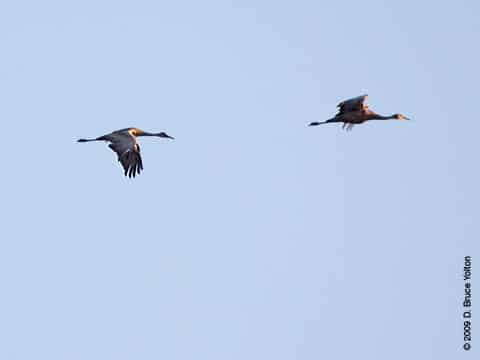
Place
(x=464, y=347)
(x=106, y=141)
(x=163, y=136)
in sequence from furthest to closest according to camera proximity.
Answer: (x=163, y=136), (x=106, y=141), (x=464, y=347)

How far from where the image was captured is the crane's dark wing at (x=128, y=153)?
1516 inches

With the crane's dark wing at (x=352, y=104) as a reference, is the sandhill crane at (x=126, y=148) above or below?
below

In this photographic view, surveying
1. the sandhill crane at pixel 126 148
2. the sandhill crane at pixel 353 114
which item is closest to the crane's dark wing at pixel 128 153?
the sandhill crane at pixel 126 148

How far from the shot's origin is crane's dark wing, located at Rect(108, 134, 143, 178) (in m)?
38.5

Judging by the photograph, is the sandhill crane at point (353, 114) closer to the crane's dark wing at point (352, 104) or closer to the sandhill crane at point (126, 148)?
the crane's dark wing at point (352, 104)

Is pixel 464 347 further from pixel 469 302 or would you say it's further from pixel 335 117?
pixel 335 117

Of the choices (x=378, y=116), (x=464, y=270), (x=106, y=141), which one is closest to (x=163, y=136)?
(x=106, y=141)

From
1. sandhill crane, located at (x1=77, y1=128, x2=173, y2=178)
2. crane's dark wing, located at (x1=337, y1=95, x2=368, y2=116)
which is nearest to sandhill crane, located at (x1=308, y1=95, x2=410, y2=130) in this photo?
crane's dark wing, located at (x1=337, y1=95, x2=368, y2=116)

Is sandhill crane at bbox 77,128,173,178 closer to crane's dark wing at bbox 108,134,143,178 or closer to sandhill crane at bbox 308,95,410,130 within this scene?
crane's dark wing at bbox 108,134,143,178

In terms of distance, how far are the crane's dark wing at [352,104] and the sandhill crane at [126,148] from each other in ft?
19.8

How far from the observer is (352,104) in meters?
40.2

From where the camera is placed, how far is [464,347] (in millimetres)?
36750

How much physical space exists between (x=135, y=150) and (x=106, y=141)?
1447 millimetres

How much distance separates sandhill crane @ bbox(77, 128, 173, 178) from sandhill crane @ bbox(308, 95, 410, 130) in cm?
600
